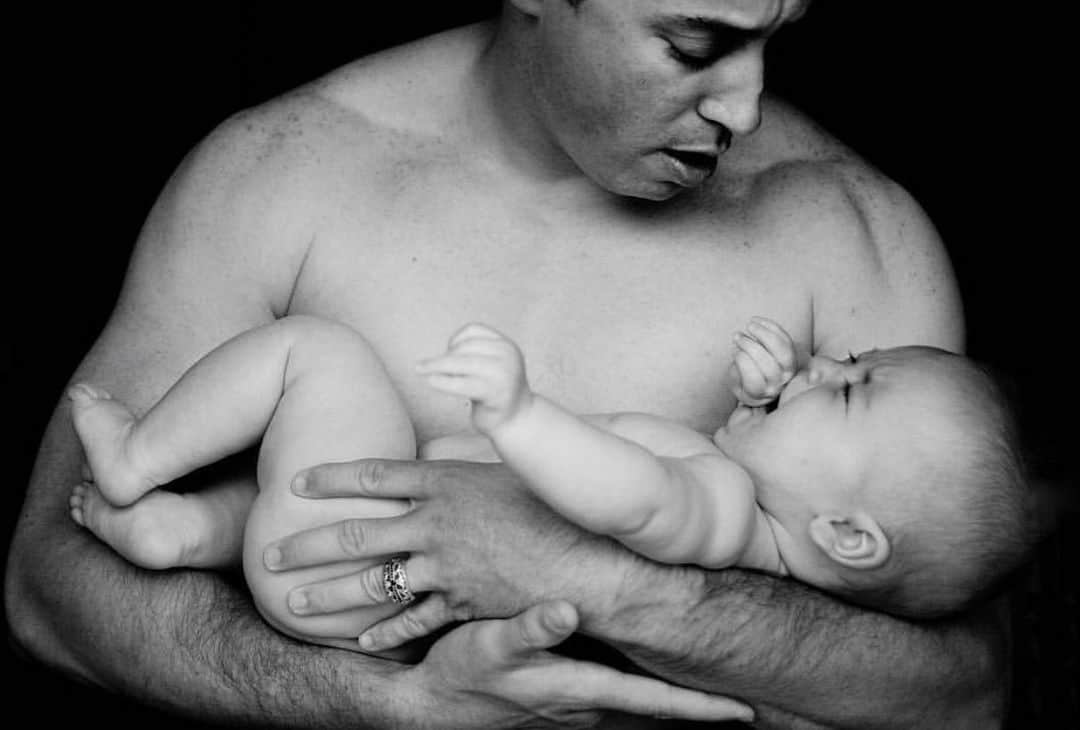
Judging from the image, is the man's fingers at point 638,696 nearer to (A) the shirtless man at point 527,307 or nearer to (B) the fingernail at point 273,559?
(A) the shirtless man at point 527,307

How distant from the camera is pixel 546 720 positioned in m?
2.23

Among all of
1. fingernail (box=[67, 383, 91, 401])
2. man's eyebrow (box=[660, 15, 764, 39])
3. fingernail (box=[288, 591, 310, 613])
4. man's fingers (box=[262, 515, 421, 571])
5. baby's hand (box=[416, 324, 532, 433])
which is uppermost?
man's eyebrow (box=[660, 15, 764, 39])

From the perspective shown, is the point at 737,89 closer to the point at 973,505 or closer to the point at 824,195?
the point at 824,195

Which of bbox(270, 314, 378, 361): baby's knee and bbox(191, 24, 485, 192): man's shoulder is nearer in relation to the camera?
bbox(270, 314, 378, 361): baby's knee

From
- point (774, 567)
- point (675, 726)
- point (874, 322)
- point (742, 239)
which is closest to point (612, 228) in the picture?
point (742, 239)

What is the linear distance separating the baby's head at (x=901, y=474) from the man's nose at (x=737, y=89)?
0.35 m

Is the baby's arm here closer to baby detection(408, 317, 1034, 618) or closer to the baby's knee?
baby detection(408, 317, 1034, 618)

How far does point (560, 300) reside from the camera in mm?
2492

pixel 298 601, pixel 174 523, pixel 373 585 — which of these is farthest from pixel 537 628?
pixel 174 523

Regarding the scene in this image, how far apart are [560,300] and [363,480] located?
1.63 ft

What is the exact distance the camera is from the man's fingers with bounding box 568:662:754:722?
7.02 feet

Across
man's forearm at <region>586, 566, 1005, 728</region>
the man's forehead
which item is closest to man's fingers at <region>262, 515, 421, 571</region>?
man's forearm at <region>586, 566, 1005, 728</region>

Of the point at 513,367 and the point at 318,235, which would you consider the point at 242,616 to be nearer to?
the point at 318,235

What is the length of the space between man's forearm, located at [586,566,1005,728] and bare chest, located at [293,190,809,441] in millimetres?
363
